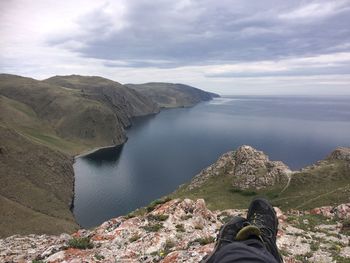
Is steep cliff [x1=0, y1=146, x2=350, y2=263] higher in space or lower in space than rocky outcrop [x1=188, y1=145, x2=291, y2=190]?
higher

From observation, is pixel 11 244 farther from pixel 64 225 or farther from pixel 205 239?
pixel 64 225

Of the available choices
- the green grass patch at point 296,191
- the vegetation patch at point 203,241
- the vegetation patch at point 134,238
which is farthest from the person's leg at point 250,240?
the green grass patch at point 296,191

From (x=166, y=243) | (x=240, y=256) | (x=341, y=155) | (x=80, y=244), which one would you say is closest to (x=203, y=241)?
(x=166, y=243)

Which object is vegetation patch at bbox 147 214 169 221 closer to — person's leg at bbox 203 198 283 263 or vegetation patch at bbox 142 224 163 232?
vegetation patch at bbox 142 224 163 232

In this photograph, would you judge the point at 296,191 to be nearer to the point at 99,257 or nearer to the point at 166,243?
the point at 166,243

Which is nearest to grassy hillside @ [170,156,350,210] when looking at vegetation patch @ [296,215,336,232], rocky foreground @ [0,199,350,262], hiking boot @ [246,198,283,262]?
vegetation patch @ [296,215,336,232]

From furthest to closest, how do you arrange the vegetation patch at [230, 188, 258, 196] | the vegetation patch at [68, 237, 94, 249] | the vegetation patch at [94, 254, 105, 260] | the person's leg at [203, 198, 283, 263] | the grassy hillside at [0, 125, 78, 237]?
the grassy hillside at [0, 125, 78, 237], the vegetation patch at [230, 188, 258, 196], the vegetation patch at [68, 237, 94, 249], the vegetation patch at [94, 254, 105, 260], the person's leg at [203, 198, 283, 263]
